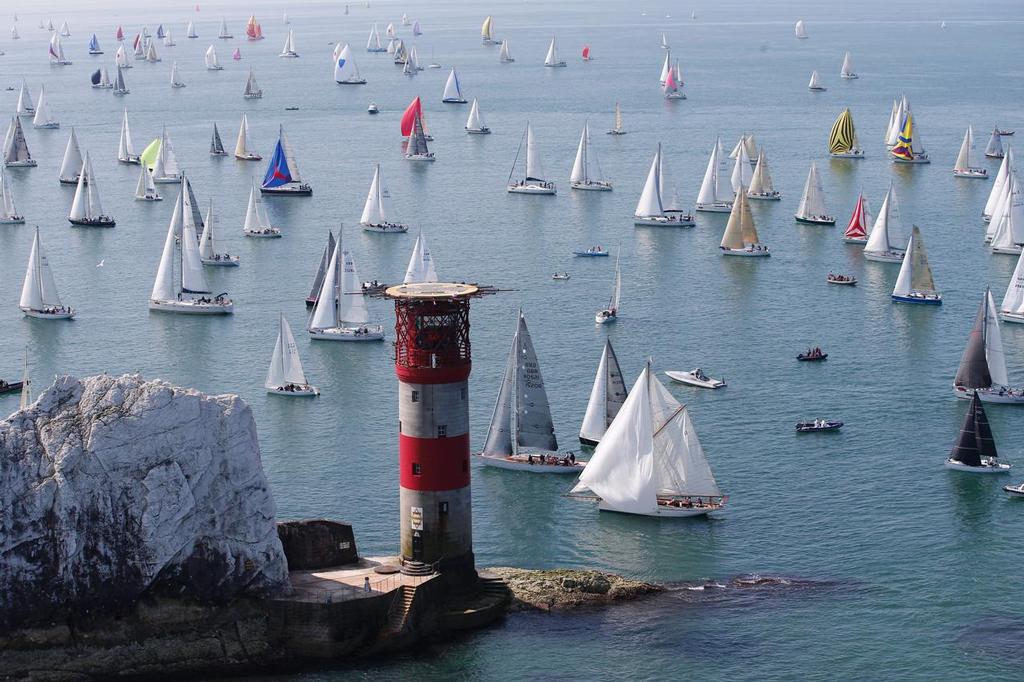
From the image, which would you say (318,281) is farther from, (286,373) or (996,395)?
(996,395)

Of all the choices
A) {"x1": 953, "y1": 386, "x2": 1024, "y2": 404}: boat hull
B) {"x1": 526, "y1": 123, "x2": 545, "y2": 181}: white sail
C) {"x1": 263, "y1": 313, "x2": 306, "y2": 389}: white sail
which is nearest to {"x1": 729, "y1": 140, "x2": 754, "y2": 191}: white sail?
{"x1": 526, "y1": 123, "x2": 545, "y2": 181}: white sail

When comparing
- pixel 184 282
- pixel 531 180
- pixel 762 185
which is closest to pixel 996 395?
pixel 184 282

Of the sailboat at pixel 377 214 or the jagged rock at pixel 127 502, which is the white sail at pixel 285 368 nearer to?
the jagged rock at pixel 127 502

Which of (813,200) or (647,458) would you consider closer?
(647,458)

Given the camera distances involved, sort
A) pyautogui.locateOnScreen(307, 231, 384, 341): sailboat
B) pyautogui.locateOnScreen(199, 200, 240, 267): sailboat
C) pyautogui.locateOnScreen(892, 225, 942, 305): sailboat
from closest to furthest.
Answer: pyautogui.locateOnScreen(307, 231, 384, 341): sailboat, pyautogui.locateOnScreen(892, 225, 942, 305): sailboat, pyautogui.locateOnScreen(199, 200, 240, 267): sailboat

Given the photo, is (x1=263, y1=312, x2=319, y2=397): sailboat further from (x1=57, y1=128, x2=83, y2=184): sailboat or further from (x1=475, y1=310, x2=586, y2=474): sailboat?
(x1=57, y1=128, x2=83, y2=184): sailboat
